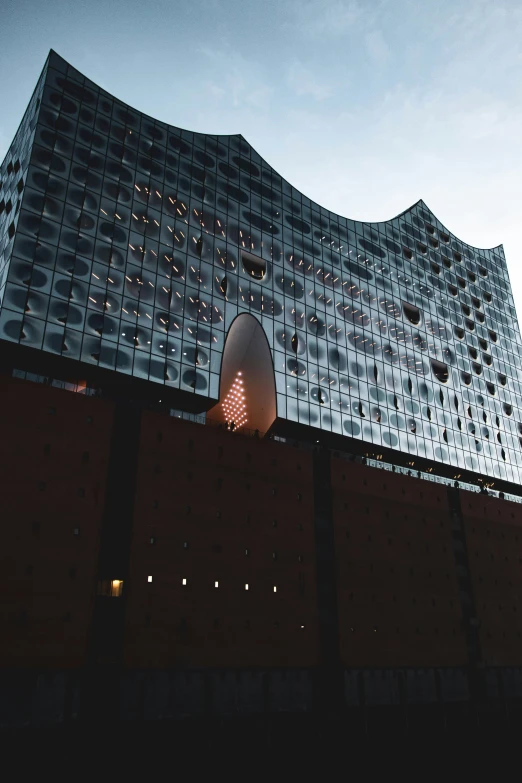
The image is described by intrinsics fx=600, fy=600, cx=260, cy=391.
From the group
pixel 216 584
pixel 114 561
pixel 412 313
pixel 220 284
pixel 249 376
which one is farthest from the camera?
pixel 412 313

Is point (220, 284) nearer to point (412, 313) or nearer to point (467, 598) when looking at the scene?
point (412, 313)

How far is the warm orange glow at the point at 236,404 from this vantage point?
126 ft

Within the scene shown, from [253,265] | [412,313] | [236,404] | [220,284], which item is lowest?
[236,404]

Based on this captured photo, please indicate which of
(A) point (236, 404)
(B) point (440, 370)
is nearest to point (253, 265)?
(A) point (236, 404)

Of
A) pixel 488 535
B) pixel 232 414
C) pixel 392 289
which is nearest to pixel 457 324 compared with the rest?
pixel 392 289

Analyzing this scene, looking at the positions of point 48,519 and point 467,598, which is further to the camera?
point 467,598

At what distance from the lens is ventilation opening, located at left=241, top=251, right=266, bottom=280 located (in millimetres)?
37688

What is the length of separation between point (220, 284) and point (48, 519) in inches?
680

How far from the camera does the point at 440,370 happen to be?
4788 centimetres

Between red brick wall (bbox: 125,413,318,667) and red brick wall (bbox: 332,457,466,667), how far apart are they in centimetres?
302

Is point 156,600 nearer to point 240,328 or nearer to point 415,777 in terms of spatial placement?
point 415,777

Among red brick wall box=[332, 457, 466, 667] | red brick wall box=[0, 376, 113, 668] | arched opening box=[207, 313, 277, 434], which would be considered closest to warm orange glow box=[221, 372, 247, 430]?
arched opening box=[207, 313, 277, 434]

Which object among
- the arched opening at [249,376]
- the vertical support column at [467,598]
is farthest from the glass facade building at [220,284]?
the vertical support column at [467,598]

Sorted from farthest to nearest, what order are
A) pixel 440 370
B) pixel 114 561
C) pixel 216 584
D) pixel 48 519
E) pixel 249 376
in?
pixel 440 370 → pixel 249 376 → pixel 216 584 → pixel 114 561 → pixel 48 519
